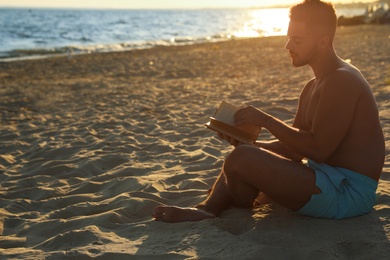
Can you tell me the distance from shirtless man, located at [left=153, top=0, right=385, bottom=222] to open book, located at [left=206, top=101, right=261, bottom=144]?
0.30 feet

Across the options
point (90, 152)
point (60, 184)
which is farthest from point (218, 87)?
point (60, 184)

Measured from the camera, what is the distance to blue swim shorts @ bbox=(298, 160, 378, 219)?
9.79 ft

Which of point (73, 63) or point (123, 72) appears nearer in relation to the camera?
point (123, 72)

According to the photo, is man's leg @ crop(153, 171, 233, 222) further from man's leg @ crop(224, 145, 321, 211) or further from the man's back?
the man's back

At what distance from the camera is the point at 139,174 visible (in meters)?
Answer: 4.57

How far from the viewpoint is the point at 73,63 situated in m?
14.3

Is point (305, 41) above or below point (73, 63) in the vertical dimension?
above

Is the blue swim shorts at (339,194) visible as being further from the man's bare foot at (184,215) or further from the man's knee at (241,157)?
the man's bare foot at (184,215)

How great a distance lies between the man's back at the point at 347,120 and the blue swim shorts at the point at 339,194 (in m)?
0.06

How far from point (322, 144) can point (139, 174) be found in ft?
6.72

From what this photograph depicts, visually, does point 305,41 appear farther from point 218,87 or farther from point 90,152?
point 218,87

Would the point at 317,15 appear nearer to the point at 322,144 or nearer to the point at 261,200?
the point at 322,144

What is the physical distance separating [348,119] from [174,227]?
4.03ft

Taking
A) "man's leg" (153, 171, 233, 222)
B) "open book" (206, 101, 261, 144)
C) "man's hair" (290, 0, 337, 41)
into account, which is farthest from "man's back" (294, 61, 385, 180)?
"man's leg" (153, 171, 233, 222)
